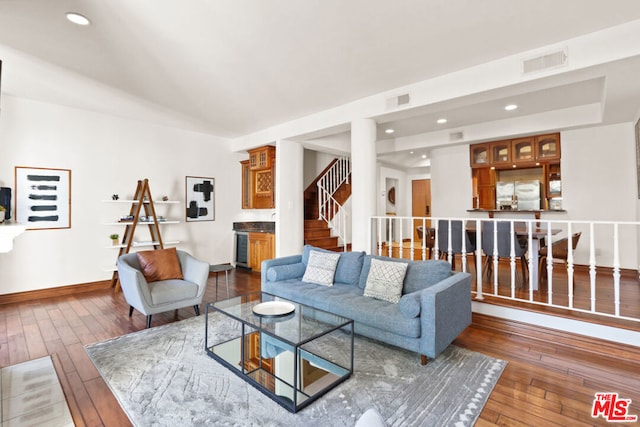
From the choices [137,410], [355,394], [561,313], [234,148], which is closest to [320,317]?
[355,394]

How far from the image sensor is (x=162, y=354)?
2760mm

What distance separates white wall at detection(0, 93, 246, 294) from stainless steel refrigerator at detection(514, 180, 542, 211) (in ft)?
21.0

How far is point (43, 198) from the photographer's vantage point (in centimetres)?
465

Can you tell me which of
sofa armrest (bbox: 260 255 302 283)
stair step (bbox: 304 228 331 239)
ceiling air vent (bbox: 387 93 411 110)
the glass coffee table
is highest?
ceiling air vent (bbox: 387 93 411 110)

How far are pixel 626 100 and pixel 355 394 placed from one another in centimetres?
481

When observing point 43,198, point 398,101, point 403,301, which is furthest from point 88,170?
point 403,301

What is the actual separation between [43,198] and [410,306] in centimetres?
545

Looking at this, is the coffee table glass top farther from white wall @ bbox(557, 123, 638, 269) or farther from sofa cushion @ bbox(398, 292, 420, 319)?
white wall @ bbox(557, 123, 638, 269)

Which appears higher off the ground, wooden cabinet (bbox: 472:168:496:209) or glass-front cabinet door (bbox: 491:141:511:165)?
glass-front cabinet door (bbox: 491:141:511:165)

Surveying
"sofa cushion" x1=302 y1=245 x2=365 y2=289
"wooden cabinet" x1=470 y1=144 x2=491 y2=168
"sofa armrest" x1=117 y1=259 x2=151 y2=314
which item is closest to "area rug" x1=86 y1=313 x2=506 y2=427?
"sofa armrest" x1=117 y1=259 x2=151 y2=314

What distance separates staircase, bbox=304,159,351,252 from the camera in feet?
22.6

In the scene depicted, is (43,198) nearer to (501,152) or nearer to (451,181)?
(451,181)

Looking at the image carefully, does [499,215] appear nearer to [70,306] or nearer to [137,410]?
[137,410]

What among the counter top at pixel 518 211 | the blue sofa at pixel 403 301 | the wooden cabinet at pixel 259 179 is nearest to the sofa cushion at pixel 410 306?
the blue sofa at pixel 403 301
